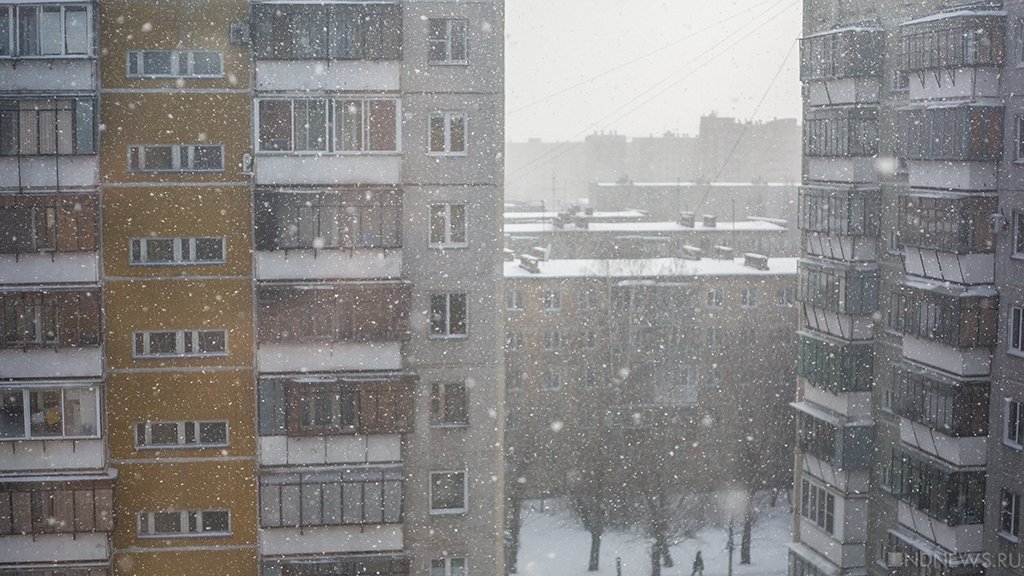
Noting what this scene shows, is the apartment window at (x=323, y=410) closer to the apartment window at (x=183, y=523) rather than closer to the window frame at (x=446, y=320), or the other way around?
the window frame at (x=446, y=320)

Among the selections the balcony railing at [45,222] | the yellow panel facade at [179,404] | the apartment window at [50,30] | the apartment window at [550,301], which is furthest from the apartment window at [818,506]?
the apartment window at [550,301]

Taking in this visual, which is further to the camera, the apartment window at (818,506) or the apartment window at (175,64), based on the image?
the apartment window at (818,506)

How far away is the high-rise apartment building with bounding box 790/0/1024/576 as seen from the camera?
1118 centimetres

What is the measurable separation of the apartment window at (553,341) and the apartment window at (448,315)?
13.6 m

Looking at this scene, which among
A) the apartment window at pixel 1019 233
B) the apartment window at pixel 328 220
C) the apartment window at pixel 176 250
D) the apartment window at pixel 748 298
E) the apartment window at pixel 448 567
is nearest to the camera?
the apartment window at pixel 1019 233

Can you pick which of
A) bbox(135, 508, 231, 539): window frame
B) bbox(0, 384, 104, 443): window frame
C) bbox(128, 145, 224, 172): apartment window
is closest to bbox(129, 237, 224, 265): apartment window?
bbox(128, 145, 224, 172): apartment window

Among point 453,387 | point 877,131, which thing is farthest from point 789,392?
point 453,387

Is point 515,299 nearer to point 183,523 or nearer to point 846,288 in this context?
point 846,288

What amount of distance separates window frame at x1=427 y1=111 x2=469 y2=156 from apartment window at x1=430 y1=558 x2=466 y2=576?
4.46m

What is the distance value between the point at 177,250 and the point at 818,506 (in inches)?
343

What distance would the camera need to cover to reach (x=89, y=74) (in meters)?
11.0

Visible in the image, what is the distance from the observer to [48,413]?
37.1 ft

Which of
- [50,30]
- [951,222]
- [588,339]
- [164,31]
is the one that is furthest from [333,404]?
[588,339]

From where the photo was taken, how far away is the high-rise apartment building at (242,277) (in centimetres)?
1112
